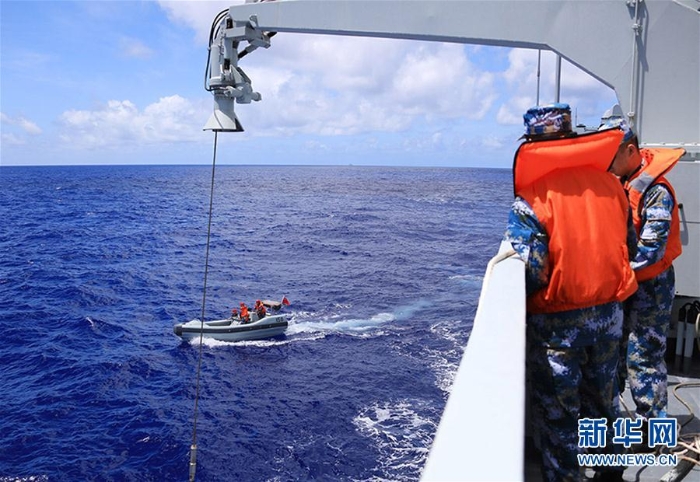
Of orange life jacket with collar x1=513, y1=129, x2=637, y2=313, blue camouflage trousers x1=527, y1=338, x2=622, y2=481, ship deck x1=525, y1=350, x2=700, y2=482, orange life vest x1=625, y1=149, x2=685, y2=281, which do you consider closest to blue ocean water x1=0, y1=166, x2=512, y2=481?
ship deck x1=525, y1=350, x2=700, y2=482

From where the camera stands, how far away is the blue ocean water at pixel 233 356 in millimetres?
18734

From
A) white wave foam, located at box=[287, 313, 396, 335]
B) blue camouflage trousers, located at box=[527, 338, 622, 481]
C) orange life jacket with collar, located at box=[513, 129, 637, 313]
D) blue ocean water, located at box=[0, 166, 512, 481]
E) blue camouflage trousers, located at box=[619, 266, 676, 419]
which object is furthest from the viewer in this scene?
white wave foam, located at box=[287, 313, 396, 335]

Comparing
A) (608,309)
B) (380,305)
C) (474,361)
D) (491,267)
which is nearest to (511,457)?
(474,361)

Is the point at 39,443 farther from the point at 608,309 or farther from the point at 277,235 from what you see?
the point at 277,235

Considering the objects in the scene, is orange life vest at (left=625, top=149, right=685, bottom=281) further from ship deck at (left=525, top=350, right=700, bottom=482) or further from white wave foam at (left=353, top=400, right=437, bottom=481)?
white wave foam at (left=353, top=400, right=437, bottom=481)

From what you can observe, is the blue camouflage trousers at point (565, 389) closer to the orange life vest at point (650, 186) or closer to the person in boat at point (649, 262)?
the person in boat at point (649, 262)

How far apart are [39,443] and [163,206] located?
289 ft

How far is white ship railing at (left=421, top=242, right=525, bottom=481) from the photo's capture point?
127 centimetres

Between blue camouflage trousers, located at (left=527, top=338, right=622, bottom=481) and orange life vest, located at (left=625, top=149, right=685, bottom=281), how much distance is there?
1.11m

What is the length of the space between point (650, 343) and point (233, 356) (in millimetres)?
26375

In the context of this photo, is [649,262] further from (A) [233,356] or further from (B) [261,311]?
(B) [261,311]

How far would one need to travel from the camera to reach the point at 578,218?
2.75 m

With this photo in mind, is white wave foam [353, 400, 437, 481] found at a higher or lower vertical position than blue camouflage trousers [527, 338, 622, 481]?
lower

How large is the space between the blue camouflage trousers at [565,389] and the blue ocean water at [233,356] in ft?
48.6
